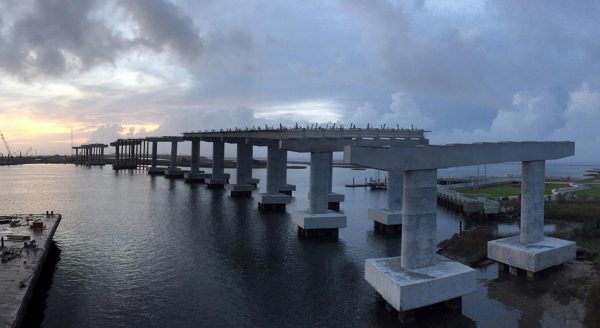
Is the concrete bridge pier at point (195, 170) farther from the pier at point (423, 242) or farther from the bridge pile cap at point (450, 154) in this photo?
the bridge pile cap at point (450, 154)

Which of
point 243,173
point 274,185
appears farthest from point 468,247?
point 243,173

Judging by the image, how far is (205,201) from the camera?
220 feet

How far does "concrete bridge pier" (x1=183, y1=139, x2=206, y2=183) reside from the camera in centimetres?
10169

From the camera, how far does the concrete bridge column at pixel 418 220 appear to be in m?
22.7

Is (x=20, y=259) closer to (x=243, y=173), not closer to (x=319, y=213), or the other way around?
(x=319, y=213)

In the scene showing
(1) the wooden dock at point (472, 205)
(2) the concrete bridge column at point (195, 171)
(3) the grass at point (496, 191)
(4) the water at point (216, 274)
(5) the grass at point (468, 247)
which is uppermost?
(2) the concrete bridge column at point (195, 171)

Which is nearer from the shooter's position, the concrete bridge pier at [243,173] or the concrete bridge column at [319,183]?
the concrete bridge column at [319,183]

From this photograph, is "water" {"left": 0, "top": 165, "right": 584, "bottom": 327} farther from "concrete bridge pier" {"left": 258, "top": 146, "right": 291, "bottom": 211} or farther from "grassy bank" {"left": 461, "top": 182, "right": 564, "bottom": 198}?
"grassy bank" {"left": 461, "top": 182, "right": 564, "bottom": 198}

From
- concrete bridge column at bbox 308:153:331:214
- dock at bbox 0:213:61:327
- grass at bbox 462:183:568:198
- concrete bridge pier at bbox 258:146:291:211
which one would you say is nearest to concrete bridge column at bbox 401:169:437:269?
dock at bbox 0:213:61:327

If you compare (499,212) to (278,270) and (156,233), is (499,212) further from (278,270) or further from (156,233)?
(156,233)

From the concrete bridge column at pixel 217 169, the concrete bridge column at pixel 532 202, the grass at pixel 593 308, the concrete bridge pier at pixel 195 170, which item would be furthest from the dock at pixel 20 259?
the concrete bridge pier at pixel 195 170

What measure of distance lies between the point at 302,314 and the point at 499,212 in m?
38.6

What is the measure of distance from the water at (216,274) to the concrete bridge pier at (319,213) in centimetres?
184

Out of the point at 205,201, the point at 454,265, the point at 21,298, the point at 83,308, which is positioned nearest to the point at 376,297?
the point at 454,265
